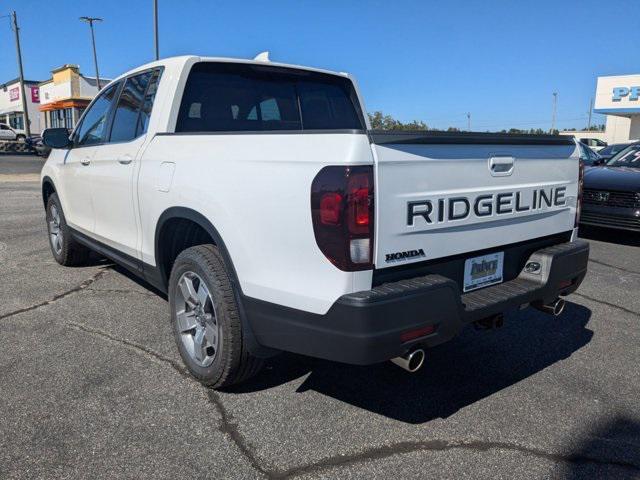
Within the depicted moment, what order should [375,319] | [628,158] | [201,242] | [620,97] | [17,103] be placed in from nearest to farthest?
1. [375,319]
2. [201,242]
3. [628,158]
4. [620,97]
5. [17,103]

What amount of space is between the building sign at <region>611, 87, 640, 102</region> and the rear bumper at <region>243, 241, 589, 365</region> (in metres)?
44.5

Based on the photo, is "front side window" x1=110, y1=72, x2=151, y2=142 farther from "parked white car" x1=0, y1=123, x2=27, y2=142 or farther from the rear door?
"parked white car" x1=0, y1=123, x2=27, y2=142

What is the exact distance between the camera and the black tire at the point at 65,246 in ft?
18.3

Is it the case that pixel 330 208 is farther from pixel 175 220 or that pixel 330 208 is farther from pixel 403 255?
pixel 175 220

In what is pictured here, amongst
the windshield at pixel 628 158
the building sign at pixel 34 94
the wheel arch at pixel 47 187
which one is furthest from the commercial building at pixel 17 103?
the windshield at pixel 628 158

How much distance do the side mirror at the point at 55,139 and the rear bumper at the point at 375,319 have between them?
3350 millimetres

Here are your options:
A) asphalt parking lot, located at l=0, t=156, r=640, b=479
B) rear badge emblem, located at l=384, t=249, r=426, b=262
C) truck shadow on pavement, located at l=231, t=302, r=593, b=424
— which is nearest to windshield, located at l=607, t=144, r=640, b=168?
asphalt parking lot, located at l=0, t=156, r=640, b=479

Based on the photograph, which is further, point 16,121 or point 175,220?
point 16,121

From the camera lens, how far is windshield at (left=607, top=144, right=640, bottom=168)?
8664mm

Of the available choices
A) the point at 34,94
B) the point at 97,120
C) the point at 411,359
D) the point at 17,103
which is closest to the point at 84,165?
the point at 97,120

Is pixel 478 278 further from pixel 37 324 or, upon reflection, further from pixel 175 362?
pixel 37 324

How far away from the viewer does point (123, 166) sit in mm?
3873

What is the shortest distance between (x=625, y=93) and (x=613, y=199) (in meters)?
39.1

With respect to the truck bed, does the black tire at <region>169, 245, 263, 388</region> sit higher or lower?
lower
